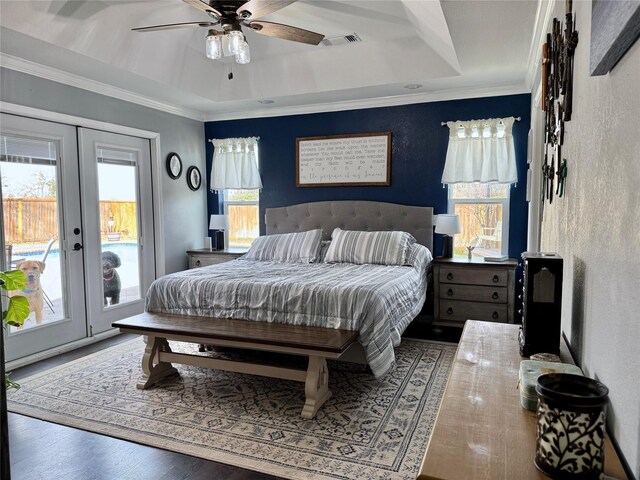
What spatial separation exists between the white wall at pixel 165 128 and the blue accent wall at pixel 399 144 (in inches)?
17.6

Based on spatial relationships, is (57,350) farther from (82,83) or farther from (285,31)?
(285,31)

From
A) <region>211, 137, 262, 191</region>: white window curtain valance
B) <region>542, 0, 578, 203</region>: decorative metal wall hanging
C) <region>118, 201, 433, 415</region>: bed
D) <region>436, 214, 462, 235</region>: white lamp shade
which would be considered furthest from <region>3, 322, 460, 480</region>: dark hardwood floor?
<region>211, 137, 262, 191</region>: white window curtain valance

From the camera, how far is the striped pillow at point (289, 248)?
4727 mm

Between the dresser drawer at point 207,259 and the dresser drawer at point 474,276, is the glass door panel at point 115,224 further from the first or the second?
the dresser drawer at point 474,276

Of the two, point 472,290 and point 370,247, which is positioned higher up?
point 370,247

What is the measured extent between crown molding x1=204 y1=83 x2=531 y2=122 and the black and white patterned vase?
4.29m

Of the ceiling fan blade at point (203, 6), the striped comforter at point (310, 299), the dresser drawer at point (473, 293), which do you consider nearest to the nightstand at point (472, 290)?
the dresser drawer at point (473, 293)

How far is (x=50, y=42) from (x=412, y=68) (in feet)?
10.0

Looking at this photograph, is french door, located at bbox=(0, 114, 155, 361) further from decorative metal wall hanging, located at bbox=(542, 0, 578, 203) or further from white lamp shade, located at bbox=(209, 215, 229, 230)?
decorative metal wall hanging, located at bbox=(542, 0, 578, 203)

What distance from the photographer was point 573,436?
2.99ft

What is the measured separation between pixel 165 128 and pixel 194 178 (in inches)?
30.2

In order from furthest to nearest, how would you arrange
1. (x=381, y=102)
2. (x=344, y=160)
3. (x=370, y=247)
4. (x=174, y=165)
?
(x=174, y=165), (x=344, y=160), (x=381, y=102), (x=370, y=247)

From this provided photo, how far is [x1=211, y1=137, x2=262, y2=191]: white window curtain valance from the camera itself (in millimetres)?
5715

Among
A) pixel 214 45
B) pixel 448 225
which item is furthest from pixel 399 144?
pixel 214 45
